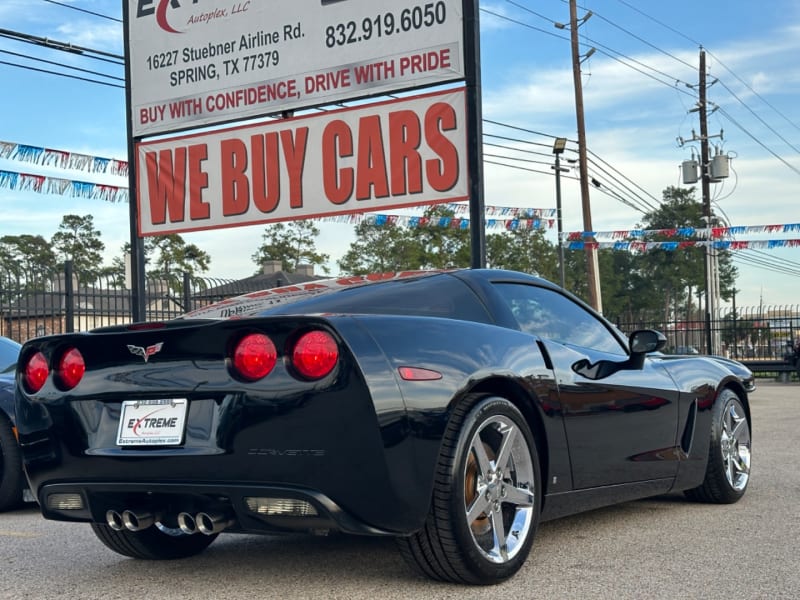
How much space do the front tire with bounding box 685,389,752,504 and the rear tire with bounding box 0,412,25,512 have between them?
4.11 metres

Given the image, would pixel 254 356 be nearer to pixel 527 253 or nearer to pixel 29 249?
pixel 527 253

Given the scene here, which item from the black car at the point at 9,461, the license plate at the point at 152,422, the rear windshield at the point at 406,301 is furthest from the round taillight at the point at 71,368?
the black car at the point at 9,461

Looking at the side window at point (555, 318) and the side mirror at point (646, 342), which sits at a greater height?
the side window at point (555, 318)

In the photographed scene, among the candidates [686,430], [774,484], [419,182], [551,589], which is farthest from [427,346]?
[419,182]

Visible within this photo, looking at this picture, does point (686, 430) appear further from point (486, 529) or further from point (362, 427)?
point (362, 427)

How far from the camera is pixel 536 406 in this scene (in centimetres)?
434

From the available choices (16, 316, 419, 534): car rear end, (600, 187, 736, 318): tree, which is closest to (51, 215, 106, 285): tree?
(600, 187, 736, 318): tree

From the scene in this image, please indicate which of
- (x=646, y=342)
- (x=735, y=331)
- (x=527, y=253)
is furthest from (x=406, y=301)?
(x=527, y=253)

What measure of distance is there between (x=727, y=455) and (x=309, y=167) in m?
6.64

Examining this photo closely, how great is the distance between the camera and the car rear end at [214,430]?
3.56 metres

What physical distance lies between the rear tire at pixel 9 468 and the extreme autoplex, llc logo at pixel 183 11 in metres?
6.70

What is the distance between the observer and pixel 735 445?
6.22 m

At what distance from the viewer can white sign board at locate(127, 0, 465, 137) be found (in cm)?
1055

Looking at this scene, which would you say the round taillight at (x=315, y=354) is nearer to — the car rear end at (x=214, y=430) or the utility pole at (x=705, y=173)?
the car rear end at (x=214, y=430)
